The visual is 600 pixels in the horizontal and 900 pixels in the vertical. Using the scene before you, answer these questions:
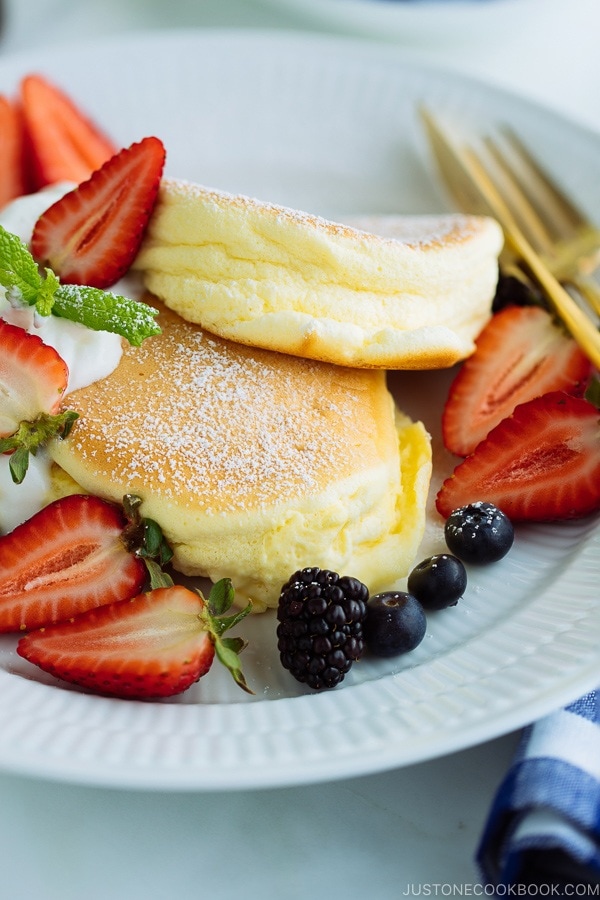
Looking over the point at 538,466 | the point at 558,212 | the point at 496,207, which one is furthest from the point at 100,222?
the point at 558,212

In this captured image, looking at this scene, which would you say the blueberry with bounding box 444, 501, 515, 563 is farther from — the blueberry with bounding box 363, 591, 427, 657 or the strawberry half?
the strawberry half

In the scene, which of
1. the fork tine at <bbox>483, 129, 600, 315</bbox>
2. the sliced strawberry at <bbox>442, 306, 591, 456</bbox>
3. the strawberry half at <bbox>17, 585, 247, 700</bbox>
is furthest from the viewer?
the fork tine at <bbox>483, 129, 600, 315</bbox>

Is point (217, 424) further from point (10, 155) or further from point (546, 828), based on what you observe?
point (10, 155)

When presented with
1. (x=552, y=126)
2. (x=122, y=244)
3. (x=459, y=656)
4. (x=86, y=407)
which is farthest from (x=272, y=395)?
(x=552, y=126)

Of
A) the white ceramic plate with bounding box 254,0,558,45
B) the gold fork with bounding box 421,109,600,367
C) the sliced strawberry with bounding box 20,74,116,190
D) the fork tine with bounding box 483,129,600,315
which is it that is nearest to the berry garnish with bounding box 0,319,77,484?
A: the sliced strawberry with bounding box 20,74,116,190

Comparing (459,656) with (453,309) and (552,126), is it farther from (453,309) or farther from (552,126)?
(552,126)

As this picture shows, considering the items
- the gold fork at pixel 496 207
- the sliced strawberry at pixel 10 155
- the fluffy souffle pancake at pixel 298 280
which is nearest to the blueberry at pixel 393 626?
the fluffy souffle pancake at pixel 298 280
